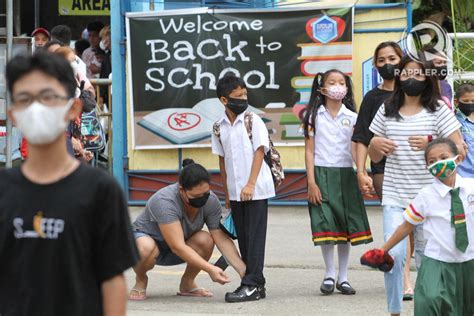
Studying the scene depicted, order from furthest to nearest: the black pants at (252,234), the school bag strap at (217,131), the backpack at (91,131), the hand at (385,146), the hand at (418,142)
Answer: the backpack at (91,131) < the school bag strap at (217,131) < the black pants at (252,234) < the hand at (385,146) < the hand at (418,142)

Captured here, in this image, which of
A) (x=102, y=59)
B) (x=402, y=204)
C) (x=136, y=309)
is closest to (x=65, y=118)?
(x=402, y=204)

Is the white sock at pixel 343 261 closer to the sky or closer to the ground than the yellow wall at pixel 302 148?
closer to the ground

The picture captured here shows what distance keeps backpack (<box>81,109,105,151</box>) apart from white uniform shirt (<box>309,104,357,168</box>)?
5.20 feet

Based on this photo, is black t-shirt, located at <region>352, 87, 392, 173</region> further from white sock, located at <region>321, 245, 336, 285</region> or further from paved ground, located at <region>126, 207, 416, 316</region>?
paved ground, located at <region>126, 207, 416, 316</region>

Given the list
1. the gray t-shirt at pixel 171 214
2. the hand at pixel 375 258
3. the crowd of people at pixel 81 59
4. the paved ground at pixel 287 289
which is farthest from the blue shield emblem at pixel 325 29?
the hand at pixel 375 258

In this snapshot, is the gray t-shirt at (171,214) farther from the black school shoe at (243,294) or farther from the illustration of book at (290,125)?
the illustration of book at (290,125)

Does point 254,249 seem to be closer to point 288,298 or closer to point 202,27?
point 288,298

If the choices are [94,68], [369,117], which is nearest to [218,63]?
[94,68]

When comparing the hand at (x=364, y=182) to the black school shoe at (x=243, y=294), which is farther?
the black school shoe at (x=243, y=294)

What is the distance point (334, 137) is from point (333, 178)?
0.30m

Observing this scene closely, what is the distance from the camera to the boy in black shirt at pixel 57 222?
347 cm

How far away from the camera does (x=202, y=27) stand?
1191 cm

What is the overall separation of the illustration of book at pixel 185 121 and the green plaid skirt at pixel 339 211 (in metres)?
3.81

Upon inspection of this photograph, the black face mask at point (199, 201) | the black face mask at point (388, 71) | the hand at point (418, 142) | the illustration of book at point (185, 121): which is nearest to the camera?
the hand at point (418, 142)
